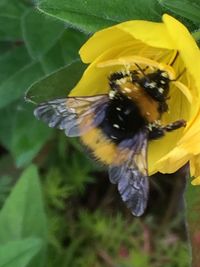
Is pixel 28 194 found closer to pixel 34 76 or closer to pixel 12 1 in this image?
pixel 34 76

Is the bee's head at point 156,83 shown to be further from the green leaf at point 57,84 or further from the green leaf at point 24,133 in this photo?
the green leaf at point 24,133

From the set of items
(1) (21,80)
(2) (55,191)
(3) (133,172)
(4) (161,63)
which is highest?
(4) (161,63)

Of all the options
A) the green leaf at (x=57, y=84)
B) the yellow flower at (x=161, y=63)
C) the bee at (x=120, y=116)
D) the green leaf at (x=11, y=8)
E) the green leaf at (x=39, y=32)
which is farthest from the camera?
the green leaf at (x=11, y=8)

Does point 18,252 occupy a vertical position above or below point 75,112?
below

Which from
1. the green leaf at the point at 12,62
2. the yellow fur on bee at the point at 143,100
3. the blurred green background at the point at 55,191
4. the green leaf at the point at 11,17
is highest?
the yellow fur on bee at the point at 143,100

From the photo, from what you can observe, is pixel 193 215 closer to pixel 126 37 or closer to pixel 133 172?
pixel 133 172

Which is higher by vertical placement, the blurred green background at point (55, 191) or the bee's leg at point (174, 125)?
the bee's leg at point (174, 125)

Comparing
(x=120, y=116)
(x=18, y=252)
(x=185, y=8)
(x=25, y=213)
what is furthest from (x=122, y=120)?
(x=25, y=213)

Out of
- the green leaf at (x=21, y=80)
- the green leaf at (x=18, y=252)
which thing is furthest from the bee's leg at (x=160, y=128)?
the green leaf at (x=21, y=80)
